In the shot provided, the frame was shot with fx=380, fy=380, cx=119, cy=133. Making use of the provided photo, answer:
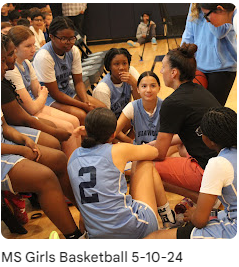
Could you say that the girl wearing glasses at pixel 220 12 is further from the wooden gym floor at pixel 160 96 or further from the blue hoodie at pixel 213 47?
the wooden gym floor at pixel 160 96

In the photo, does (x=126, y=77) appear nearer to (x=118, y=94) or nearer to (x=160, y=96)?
(x=118, y=94)

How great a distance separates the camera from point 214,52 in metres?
2.86

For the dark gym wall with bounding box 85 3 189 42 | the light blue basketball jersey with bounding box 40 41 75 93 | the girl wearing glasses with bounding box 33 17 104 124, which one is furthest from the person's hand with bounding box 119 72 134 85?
the dark gym wall with bounding box 85 3 189 42

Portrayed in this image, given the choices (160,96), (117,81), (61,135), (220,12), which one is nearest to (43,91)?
(61,135)

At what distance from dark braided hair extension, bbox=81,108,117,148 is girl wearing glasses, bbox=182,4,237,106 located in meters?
1.32

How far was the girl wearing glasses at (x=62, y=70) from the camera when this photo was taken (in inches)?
114

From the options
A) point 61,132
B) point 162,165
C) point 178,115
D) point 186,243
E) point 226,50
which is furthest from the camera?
point 226,50

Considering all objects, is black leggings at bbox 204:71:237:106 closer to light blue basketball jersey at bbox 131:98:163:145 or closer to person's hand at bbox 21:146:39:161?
light blue basketball jersey at bbox 131:98:163:145

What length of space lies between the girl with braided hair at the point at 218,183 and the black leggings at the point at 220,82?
4.12 feet

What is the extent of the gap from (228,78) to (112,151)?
58.7 inches

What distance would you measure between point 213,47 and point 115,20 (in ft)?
20.3

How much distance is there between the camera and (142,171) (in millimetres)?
2059

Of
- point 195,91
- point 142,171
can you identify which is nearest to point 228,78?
point 195,91

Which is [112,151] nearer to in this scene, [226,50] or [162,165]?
[162,165]
